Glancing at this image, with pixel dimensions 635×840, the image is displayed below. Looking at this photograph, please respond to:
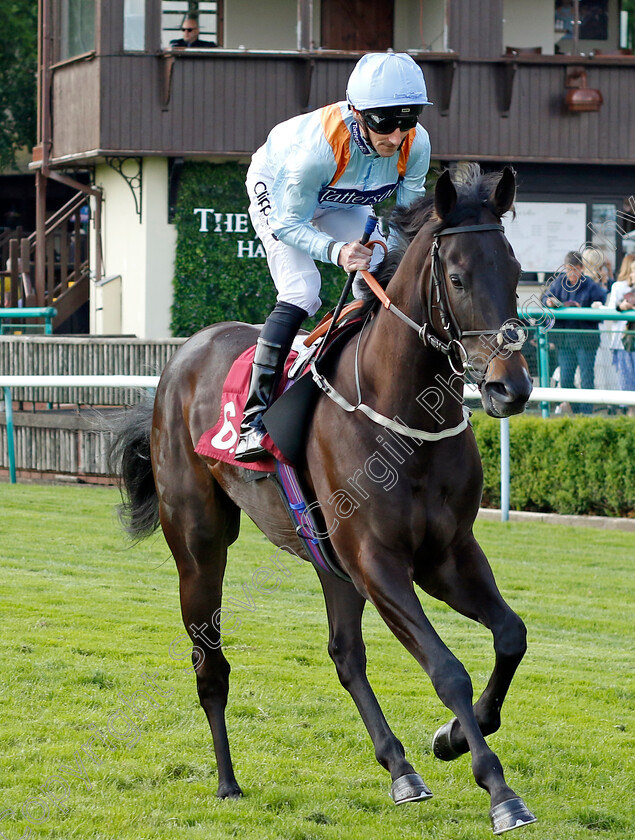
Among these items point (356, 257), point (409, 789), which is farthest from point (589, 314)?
point (409, 789)

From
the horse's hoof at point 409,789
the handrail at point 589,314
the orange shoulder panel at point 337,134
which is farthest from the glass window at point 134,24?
the horse's hoof at point 409,789

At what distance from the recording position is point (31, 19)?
23.3 m

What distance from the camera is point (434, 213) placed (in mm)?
3486

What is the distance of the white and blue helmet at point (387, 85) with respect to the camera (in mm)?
3693

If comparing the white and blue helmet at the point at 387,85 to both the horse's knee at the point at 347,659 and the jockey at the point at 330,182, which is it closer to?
the jockey at the point at 330,182

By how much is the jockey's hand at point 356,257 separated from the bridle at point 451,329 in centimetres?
30

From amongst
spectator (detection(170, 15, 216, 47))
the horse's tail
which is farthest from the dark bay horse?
spectator (detection(170, 15, 216, 47))

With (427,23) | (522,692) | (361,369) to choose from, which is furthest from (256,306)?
(361,369)

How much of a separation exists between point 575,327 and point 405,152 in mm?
7055

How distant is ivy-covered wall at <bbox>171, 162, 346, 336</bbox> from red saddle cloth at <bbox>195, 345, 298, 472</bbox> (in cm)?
1168

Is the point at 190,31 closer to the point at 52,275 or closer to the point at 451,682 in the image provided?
the point at 52,275

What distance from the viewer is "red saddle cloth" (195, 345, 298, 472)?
4.22 m

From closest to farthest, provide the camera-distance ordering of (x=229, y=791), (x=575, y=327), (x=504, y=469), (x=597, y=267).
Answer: (x=229, y=791) → (x=504, y=469) → (x=575, y=327) → (x=597, y=267)

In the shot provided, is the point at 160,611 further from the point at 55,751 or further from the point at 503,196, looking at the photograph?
the point at 503,196
